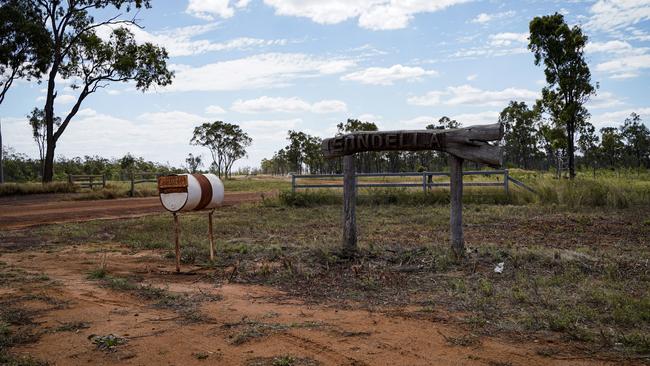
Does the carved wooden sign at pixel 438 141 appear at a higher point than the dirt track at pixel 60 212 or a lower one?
higher

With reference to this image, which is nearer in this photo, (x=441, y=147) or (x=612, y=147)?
(x=441, y=147)

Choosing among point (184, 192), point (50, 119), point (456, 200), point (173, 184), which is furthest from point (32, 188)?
point (456, 200)

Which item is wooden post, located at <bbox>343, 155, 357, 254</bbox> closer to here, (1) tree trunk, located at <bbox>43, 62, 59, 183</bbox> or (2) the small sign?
(2) the small sign

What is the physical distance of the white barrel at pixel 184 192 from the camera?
7.49 meters

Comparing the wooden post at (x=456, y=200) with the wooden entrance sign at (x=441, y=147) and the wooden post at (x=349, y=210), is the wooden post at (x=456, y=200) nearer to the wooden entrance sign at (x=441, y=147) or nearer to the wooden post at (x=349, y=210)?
the wooden entrance sign at (x=441, y=147)

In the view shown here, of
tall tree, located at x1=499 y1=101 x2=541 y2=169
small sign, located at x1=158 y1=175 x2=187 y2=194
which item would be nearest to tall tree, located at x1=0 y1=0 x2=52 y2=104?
small sign, located at x1=158 y1=175 x2=187 y2=194

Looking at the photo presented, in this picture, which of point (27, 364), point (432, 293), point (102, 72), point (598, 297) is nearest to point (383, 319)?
point (432, 293)

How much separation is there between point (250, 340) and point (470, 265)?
4028 mm

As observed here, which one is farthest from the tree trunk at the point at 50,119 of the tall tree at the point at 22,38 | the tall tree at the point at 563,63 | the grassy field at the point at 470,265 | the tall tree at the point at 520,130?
the tall tree at the point at 520,130

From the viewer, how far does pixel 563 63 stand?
25.7 meters

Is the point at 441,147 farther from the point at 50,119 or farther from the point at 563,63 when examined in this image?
the point at 50,119

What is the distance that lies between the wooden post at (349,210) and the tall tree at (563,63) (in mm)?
19518

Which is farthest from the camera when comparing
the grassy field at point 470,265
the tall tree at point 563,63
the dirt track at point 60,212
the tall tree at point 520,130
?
the tall tree at point 520,130

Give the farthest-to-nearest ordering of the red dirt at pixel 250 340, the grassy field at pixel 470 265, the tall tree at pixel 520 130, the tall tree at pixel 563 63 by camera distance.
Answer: the tall tree at pixel 520 130
the tall tree at pixel 563 63
the grassy field at pixel 470 265
the red dirt at pixel 250 340
